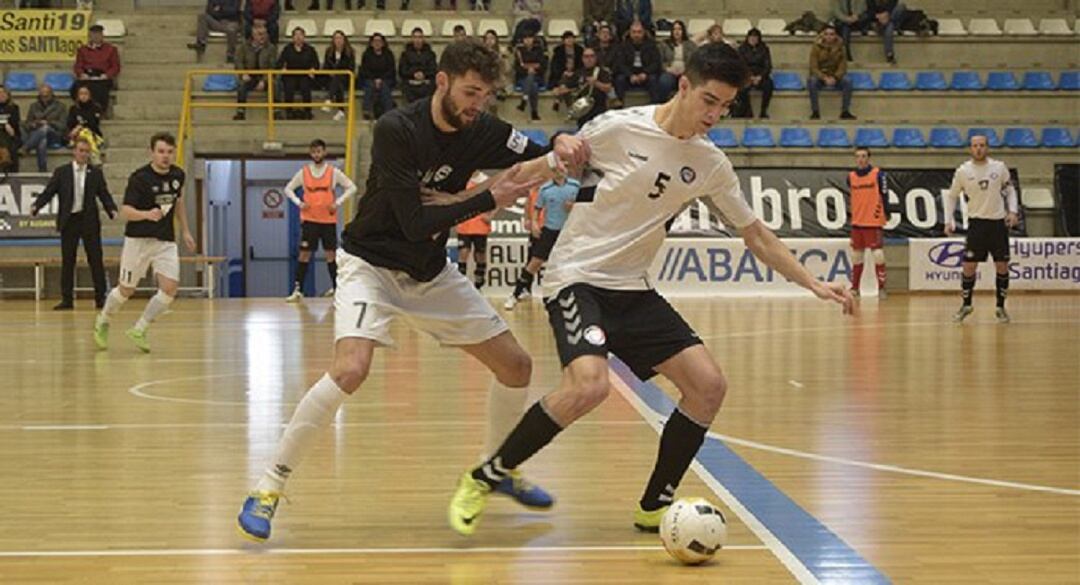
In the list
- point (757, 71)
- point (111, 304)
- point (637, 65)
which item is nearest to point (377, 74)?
point (637, 65)

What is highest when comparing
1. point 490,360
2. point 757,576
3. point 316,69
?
point 316,69

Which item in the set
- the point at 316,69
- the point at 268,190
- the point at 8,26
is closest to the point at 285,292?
the point at 268,190

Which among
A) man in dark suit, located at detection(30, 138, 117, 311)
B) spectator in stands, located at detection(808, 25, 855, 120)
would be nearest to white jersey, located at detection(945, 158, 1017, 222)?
spectator in stands, located at detection(808, 25, 855, 120)

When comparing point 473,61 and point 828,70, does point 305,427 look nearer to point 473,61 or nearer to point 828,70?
point 473,61

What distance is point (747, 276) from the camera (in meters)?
22.4

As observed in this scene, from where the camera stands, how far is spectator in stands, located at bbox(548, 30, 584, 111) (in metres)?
24.5

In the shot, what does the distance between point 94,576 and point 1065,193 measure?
73.5ft

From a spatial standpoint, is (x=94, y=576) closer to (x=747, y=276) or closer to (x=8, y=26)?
(x=747, y=276)

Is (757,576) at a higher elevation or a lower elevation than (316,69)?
lower

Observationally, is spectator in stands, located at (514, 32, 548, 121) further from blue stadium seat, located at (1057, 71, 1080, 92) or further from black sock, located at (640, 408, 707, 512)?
black sock, located at (640, 408, 707, 512)

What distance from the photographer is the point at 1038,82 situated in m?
25.9

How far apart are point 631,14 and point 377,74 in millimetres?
4811

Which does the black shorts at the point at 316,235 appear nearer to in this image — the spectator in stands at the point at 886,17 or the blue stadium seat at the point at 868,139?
the blue stadium seat at the point at 868,139

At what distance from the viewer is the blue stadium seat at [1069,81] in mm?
25794
